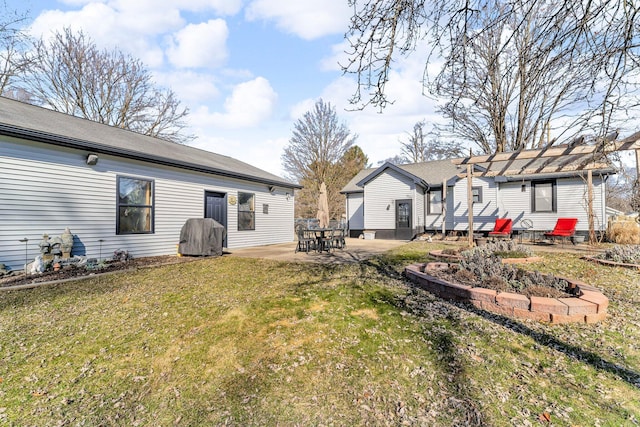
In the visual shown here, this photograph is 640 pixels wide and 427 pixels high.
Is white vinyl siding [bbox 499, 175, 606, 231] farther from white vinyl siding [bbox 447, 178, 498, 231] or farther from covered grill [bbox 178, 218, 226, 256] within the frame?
covered grill [bbox 178, 218, 226, 256]

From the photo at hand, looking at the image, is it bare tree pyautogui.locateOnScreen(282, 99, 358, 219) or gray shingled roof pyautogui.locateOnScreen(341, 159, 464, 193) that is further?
bare tree pyautogui.locateOnScreen(282, 99, 358, 219)

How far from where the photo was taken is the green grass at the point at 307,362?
6.18 ft

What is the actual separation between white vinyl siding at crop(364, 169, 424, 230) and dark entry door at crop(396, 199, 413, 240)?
184 mm

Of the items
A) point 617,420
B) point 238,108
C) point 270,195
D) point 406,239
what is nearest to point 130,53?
point 238,108

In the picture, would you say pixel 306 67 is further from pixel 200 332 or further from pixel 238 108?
pixel 238 108

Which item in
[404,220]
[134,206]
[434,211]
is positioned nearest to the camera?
[134,206]

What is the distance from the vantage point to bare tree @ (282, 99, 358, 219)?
24625 mm

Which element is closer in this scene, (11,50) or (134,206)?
(134,206)

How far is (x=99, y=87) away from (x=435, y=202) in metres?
19.7

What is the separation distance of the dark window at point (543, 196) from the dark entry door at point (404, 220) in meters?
5.30

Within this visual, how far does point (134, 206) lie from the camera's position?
7559 millimetres

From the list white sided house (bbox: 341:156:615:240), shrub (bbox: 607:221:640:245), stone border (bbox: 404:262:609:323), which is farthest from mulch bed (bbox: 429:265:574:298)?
white sided house (bbox: 341:156:615:240)

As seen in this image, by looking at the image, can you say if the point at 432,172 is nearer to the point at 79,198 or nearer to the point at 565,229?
the point at 565,229

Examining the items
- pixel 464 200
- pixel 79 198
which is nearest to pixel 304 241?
pixel 79 198
